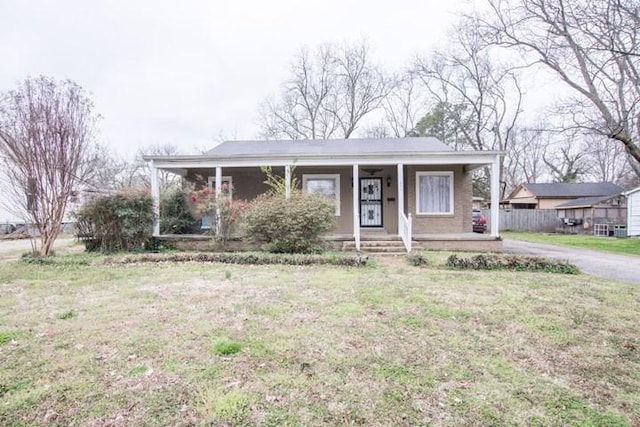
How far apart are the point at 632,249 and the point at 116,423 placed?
1637 centimetres

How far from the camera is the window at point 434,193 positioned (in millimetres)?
12531

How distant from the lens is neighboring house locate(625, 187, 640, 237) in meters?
19.8

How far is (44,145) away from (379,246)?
358 inches

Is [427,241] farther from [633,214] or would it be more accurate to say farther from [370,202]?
[633,214]

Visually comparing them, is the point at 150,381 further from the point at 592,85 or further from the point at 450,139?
the point at 450,139

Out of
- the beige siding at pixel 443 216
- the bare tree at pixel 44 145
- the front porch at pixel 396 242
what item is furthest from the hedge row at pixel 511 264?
the bare tree at pixel 44 145

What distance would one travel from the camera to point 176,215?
1176cm

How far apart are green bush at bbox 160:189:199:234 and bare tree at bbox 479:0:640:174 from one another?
38.7ft

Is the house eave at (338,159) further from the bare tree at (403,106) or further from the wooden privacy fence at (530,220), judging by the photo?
the bare tree at (403,106)

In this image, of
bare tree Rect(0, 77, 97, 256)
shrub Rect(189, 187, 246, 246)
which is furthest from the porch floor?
bare tree Rect(0, 77, 97, 256)

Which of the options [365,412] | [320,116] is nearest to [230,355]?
[365,412]

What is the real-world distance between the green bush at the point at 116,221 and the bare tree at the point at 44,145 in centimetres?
75

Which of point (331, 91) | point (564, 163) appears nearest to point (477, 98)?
point (331, 91)

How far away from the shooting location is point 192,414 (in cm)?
241
